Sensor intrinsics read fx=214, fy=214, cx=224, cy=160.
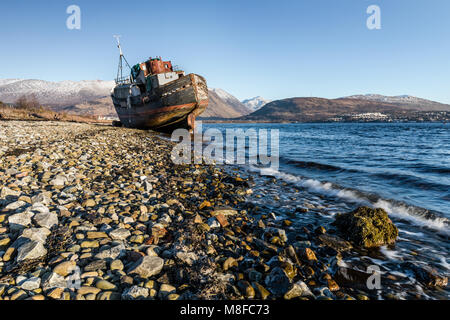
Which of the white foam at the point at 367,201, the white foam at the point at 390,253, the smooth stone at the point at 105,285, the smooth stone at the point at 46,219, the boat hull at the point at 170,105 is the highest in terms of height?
the boat hull at the point at 170,105

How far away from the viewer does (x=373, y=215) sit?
16.9 ft

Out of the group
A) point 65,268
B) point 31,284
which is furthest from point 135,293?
point 31,284

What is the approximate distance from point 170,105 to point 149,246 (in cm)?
2263

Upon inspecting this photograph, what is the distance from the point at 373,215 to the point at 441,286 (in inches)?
67.0

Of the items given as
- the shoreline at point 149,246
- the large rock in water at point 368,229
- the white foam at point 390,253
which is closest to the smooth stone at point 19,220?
the shoreline at point 149,246

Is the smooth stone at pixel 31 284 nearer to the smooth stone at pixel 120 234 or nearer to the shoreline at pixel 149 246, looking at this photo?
the shoreline at pixel 149 246

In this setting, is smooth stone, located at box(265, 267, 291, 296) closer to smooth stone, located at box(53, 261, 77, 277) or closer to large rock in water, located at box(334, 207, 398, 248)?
large rock in water, located at box(334, 207, 398, 248)

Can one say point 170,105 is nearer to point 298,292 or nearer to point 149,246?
point 149,246

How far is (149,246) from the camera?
3754 mm

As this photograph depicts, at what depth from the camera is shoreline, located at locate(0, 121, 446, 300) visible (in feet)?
9.31

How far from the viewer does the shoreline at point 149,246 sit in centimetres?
284

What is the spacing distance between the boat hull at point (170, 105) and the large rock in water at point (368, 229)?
2191 cm
